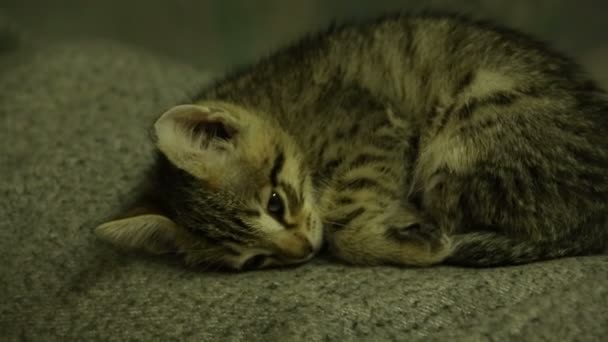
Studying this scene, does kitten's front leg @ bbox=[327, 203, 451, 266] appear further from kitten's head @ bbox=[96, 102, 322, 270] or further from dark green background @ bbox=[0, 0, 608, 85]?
dark green background @ bbox=[0, 0, 608, 85]

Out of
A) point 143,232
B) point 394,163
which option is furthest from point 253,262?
point 394,163

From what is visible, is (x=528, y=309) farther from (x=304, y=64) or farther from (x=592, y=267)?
(x=304, y=64)

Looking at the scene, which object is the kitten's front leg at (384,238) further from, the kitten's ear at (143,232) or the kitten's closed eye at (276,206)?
the kitten's ear at (143,232)

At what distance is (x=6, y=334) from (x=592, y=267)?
1.05m

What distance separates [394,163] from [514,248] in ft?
0.98

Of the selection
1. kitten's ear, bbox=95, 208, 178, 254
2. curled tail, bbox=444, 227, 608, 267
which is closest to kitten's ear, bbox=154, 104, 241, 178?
kitten's ear, bbox=95, 208, 178, 254

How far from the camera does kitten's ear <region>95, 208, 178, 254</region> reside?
1219 mm

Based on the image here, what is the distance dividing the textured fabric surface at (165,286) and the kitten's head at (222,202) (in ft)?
0.16

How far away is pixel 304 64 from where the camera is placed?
4.89 ft

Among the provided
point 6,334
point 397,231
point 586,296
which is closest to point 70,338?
point 6,334

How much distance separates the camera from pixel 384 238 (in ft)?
4.20

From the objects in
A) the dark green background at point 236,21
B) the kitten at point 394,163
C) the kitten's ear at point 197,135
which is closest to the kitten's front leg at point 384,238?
the kitten at point 394,163

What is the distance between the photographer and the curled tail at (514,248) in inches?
47.8

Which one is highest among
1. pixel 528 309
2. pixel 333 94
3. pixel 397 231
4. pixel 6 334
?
pixel 333 94
